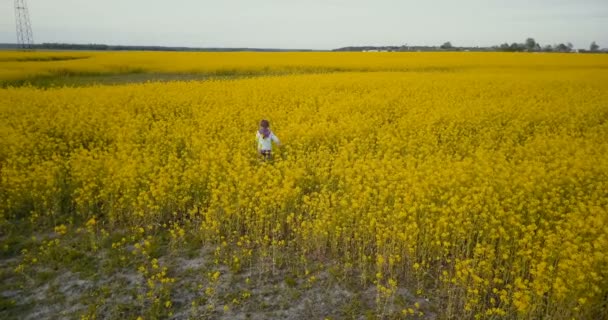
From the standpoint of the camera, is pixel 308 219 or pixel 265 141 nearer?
pixel 308 219

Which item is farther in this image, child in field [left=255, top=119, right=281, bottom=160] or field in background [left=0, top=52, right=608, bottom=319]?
child in field [left=255, top=119, right=281, bottom=160]

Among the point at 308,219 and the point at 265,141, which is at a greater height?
the point at 265,141

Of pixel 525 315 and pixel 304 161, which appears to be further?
pixel 304 161

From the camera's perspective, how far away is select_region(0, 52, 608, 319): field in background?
5125mm

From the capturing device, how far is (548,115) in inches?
518

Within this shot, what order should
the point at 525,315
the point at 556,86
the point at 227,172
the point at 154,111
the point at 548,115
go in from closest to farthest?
the point at 525,315, the point at 227,172, the point at 548,115, the point at 154,111, the point at 556,86

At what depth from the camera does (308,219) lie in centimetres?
658

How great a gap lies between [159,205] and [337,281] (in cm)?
337

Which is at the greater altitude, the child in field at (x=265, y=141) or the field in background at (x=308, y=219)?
the child in field at (x=265, y=141)

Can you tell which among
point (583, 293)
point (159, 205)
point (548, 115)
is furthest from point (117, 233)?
point (548, 115)

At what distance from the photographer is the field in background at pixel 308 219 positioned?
16.8 ft

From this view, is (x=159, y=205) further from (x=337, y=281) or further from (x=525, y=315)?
(x=525, y=315)

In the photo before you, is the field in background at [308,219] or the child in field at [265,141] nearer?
the field in background at [308,219]

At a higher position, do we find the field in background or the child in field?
the child in field
